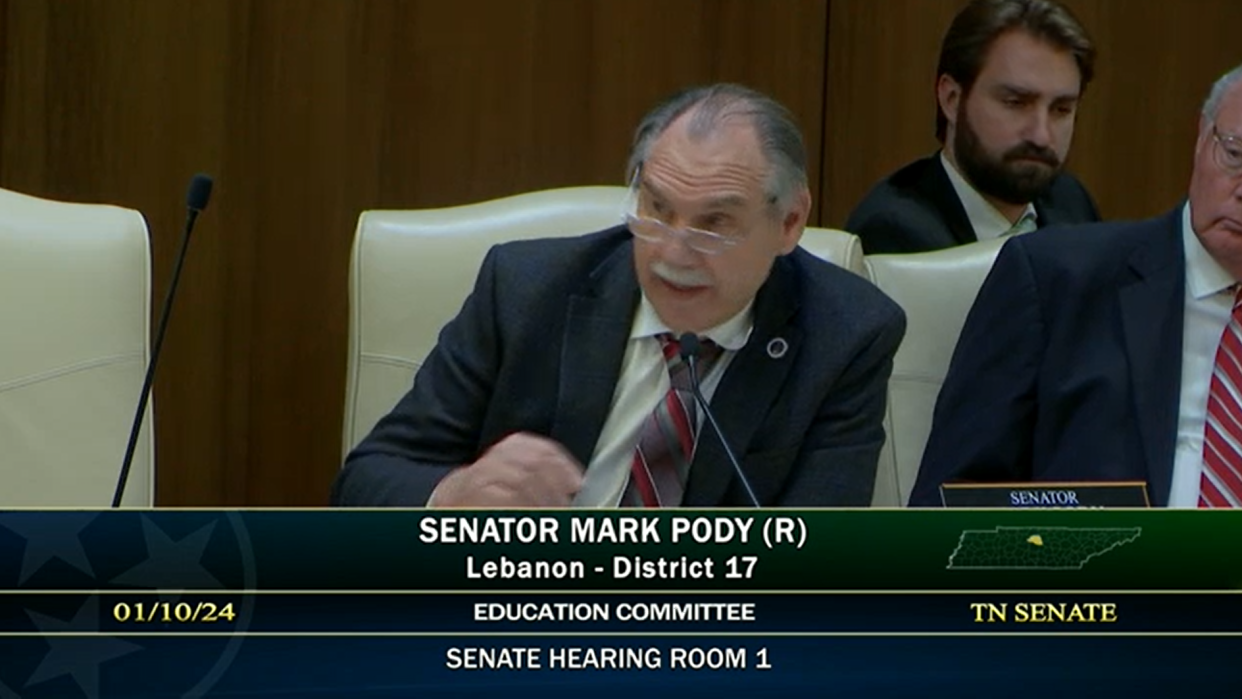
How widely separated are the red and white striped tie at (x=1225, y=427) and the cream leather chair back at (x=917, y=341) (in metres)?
0.40

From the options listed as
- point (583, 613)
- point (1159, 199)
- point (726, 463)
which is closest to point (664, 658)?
point (583, 613)

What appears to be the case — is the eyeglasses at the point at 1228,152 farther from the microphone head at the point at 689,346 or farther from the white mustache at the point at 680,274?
the microphone head at the point at 689,346

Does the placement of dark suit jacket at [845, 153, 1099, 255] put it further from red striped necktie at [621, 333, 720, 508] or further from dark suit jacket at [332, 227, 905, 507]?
red striped necktie at [621, 333, 720, 508]

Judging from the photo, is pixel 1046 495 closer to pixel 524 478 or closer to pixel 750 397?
pixel 524 478

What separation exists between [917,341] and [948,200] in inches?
29.1

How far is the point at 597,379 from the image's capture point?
2699 millimetres

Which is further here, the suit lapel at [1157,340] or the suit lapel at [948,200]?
the suit lapel at [948,200]

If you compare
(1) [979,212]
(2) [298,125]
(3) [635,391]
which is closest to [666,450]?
(3) [635,391]

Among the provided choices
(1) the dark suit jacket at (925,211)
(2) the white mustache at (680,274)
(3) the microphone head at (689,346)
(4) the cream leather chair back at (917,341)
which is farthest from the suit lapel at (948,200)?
(3) the microphone head at (689,346)

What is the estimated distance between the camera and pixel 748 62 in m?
4.41

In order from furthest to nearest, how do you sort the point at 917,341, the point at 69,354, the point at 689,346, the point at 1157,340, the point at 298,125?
the point at 298,125 < the point at 917,341 < the point at 1157,340 < the point at 69,354 < the point at 689,346

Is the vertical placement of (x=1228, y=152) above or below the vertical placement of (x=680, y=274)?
above

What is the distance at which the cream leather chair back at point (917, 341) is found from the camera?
3.08m

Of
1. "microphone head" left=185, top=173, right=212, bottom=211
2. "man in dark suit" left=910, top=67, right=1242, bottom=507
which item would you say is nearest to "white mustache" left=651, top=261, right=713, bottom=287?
"man in dark suit" left=910, top=67, right=1242, bottom=507
